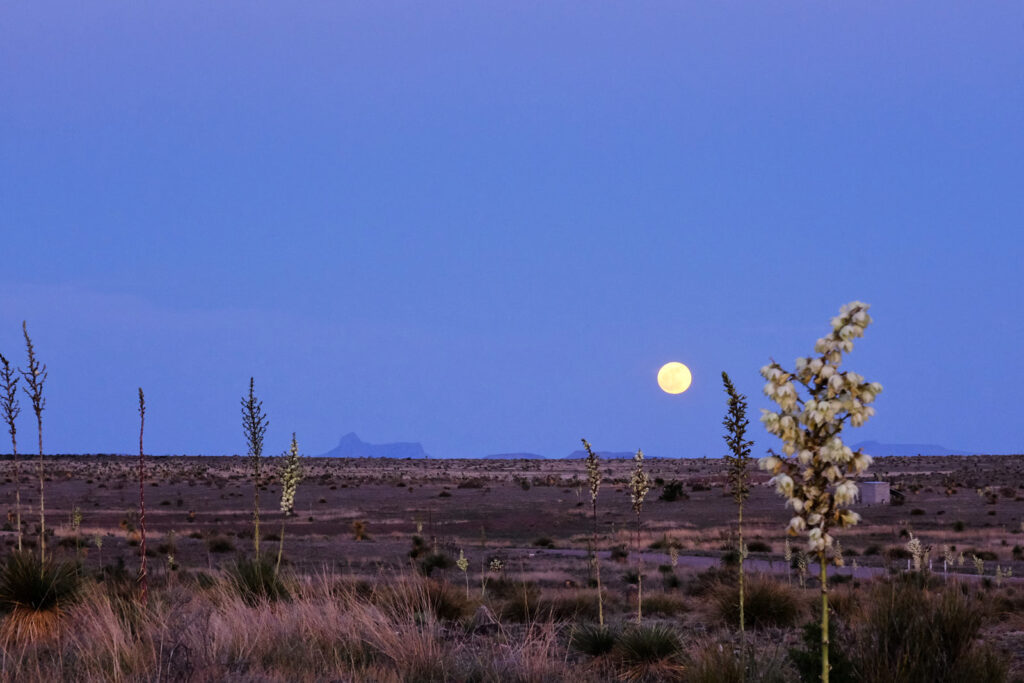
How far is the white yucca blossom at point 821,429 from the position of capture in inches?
175

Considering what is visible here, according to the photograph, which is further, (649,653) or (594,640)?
(594,640)

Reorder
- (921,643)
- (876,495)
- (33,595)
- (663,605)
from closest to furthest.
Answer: (921,643), (33,595), (663,605), (876,495)

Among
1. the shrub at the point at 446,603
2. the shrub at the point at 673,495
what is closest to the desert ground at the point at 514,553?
the shrub at the point at 446,603

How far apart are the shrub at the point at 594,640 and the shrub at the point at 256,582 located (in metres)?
3.68

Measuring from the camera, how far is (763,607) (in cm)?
1363

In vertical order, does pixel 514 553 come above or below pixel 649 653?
below

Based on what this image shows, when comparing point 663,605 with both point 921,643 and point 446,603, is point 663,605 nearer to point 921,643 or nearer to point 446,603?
point 446,603

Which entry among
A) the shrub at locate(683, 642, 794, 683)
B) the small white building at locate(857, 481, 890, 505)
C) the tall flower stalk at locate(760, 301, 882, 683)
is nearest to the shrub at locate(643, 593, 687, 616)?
the shrub at locate(683, 642, 794, 683)

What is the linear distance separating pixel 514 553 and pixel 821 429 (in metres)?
25.7

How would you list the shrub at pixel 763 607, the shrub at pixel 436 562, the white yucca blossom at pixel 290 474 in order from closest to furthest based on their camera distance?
the white yucca blossom at pixel 290 474
the shrub at pixel 763 607
the shrub at pixel 436 562

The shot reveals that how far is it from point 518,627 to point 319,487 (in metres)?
62.9

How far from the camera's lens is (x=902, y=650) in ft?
25.8

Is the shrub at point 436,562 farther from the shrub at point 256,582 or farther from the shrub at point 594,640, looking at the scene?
the shrub at point 594,640

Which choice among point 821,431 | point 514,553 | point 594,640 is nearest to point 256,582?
point 594,640
